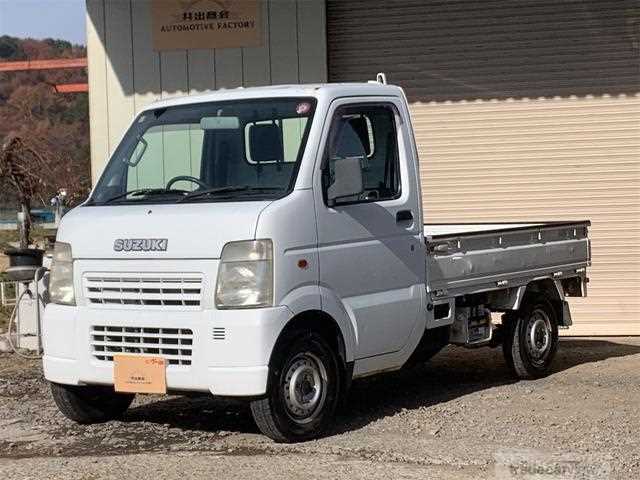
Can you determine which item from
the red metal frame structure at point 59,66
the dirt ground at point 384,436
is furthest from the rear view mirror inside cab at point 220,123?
the red metal frame structure at point 59,66

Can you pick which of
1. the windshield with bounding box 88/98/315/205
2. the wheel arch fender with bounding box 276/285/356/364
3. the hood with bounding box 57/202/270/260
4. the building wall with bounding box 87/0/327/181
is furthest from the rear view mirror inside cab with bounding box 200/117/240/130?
the building wall with bounding box 87/0/327/181

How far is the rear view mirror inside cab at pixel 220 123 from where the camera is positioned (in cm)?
800

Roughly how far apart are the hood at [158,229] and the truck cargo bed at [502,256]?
192cm

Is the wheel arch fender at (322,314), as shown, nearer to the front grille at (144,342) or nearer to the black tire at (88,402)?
the front grille at (144,342)

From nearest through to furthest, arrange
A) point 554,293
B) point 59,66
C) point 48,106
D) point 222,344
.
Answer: point 222,344
point 554,293
point 59,66
point 48,106

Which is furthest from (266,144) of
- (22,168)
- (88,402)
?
(22,168)

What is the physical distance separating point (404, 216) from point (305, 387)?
4.95ft

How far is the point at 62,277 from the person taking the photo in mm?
7602

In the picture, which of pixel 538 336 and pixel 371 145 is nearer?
pixel 371 145

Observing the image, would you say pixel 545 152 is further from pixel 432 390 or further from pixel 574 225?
pixel 432 390

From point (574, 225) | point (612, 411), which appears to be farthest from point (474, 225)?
point (612, 411)

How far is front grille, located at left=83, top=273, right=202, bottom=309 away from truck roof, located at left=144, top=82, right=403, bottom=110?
1557 millimetres

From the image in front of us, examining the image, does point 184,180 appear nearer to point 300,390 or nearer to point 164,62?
point 300,390

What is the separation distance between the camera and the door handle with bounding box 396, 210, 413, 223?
26.6ft
